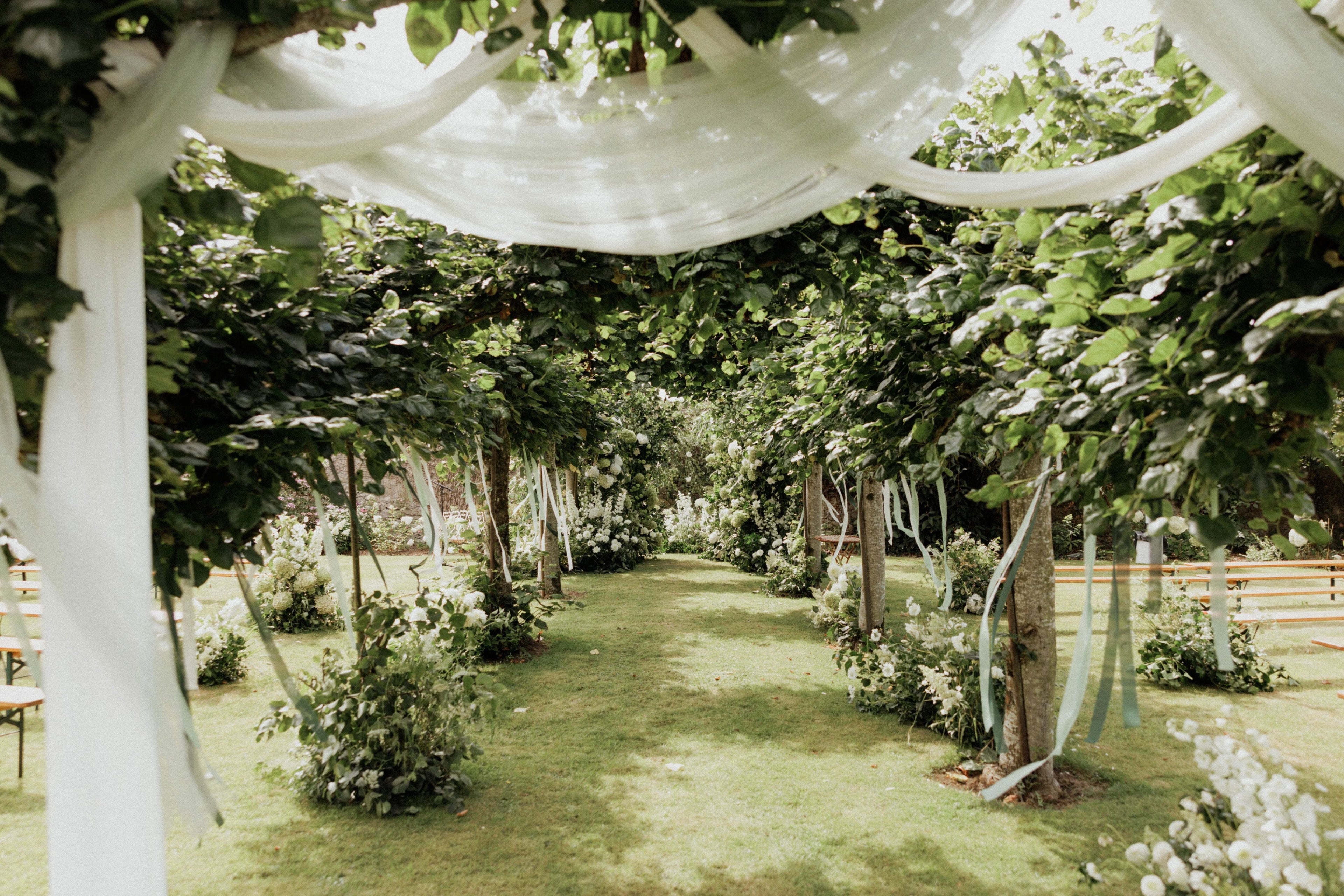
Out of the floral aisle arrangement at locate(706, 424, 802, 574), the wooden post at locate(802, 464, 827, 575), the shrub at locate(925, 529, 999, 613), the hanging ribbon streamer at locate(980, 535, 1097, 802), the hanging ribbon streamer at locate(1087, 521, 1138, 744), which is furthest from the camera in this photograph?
the floral aisle arrangement at locate(706, 424, 802, 574)

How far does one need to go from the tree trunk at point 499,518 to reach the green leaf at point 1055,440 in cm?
541

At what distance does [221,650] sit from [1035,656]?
596 cm

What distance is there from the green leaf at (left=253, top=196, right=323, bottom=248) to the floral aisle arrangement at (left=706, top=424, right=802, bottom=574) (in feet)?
31.2

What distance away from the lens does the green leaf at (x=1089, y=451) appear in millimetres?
1615

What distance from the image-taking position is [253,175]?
4.84 ft

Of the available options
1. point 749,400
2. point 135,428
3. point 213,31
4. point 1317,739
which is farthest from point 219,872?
point 749,400

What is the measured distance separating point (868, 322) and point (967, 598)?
22.2 feet

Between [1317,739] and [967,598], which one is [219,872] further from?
[967,598]

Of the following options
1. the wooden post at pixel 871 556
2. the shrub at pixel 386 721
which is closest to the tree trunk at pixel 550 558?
the wooden post at pixel 871 556

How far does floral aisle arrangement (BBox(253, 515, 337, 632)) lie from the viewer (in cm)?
804

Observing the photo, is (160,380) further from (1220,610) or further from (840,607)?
(840,607)

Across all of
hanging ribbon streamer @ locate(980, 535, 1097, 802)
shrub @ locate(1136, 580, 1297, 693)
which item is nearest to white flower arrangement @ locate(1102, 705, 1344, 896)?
hanging ribbon streamer @ locate(980, 535, 1097, 802)

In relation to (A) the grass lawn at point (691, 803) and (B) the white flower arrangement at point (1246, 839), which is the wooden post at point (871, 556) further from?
(B) the white flower arrangement at point (1246, 839)

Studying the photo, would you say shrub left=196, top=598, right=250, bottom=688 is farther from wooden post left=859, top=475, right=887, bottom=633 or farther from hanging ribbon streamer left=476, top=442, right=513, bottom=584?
wooden post left=859, top=475, right=887, bottom=633
